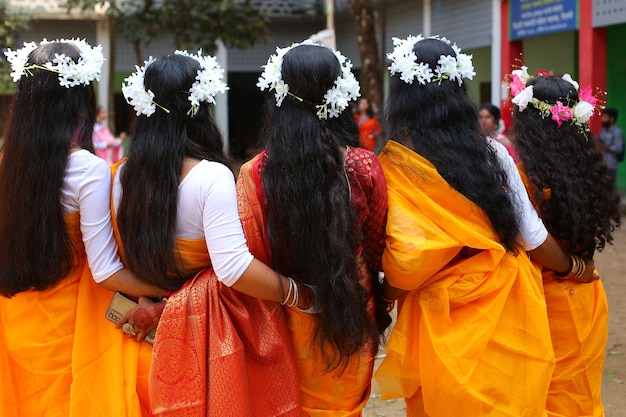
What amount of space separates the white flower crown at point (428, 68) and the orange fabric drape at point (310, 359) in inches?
24.2

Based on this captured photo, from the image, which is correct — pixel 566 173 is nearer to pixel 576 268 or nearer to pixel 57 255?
pixel 576 268

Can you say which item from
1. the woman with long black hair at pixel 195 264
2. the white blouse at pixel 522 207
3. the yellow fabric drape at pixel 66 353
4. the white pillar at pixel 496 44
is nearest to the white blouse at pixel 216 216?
the woman with long black hair at pixel 195 264

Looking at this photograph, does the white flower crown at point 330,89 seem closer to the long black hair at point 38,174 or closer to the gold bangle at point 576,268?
the long black hair at point 38,174

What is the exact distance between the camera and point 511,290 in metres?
2.79

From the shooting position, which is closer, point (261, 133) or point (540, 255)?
point (261, 133)

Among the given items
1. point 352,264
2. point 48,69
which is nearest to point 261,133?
point 352,264

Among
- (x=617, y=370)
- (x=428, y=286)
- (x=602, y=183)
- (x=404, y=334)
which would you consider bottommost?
(x=617, y=370)

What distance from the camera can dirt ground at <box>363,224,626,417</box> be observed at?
445 centimetres

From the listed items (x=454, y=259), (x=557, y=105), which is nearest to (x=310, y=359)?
(x=454, y=259)

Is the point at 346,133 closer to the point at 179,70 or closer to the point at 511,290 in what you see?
the point at 179,70

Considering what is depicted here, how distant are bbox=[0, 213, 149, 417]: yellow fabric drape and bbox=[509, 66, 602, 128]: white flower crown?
1756mm

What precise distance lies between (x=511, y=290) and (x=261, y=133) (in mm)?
1013

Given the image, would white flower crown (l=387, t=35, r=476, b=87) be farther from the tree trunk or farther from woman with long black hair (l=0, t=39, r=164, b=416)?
the tree trunk

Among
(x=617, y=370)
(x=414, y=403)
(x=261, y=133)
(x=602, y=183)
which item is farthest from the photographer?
(x=617, y=370)
